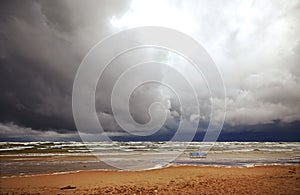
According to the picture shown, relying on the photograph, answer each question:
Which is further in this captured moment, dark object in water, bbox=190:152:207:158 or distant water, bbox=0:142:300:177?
dark object in water, bbox=190:152:207:158

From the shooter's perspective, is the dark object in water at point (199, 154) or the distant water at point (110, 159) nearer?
the distant water at point (110, 159)

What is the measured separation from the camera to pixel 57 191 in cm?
1398

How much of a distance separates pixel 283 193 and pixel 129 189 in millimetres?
9199

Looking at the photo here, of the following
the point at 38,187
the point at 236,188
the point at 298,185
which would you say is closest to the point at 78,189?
the point at 38,187

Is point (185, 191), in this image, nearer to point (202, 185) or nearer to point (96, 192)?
point (202, 185)

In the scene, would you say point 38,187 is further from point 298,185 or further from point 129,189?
point 298,185

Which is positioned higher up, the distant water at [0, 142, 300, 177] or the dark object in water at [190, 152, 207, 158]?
the dark object in water at [190, 152, 207, 158]

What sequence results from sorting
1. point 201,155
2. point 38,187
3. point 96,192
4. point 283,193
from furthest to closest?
point 201,155 < point 38,187 < point 96,192 < point 283,193

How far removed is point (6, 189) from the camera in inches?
577

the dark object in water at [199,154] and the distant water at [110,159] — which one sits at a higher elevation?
the dark object in water at [199,154]

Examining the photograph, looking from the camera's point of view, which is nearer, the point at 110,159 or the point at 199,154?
the point at 110,159

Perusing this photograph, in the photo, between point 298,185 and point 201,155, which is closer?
point 298,185

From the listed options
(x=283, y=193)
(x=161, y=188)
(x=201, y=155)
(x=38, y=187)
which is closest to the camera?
(x=283, y=193)

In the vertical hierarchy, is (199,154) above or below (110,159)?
above
